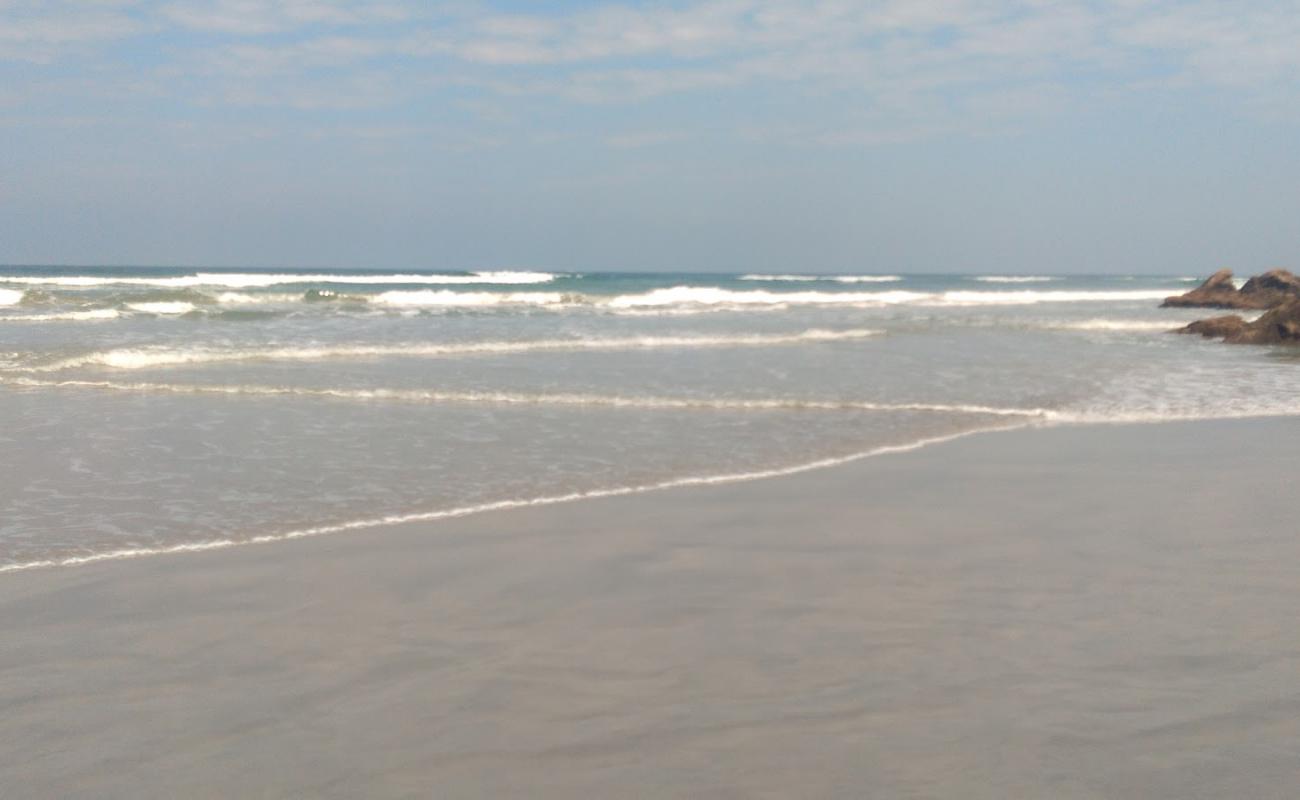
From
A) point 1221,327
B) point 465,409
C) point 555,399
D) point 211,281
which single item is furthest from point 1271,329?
point 211,281

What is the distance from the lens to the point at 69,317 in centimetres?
2266

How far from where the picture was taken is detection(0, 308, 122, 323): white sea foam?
22.0 m

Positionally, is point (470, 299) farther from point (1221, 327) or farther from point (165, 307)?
point (1221, 327)

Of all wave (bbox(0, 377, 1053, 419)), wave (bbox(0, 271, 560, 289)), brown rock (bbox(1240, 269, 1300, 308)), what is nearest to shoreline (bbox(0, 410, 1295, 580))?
wave (bbox(0, 377, 1053, 419))

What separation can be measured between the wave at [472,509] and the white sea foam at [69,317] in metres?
19.1

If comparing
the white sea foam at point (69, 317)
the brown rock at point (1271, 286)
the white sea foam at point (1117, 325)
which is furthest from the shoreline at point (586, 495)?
the brown rock at point (1271, 286)

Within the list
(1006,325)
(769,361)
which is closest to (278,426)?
(769,361)

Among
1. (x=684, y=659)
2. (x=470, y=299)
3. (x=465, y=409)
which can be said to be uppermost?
(x=470, y=299)

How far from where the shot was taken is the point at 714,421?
879 centimetres

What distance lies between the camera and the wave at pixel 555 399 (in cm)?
953

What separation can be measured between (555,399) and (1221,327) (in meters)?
13.8

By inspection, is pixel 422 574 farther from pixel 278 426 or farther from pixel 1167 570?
pixel 278 426

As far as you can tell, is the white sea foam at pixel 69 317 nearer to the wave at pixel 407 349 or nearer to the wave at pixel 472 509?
the wave at pixel 407 349

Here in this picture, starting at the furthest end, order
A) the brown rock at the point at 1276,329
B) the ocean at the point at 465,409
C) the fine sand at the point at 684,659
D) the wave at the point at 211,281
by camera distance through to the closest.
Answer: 1. the wave at the point at 211,281
2. the brown rock at the point at 1276,329
3. the ocean at the point at 465,409
4. the fine sand at the point at 684,659
